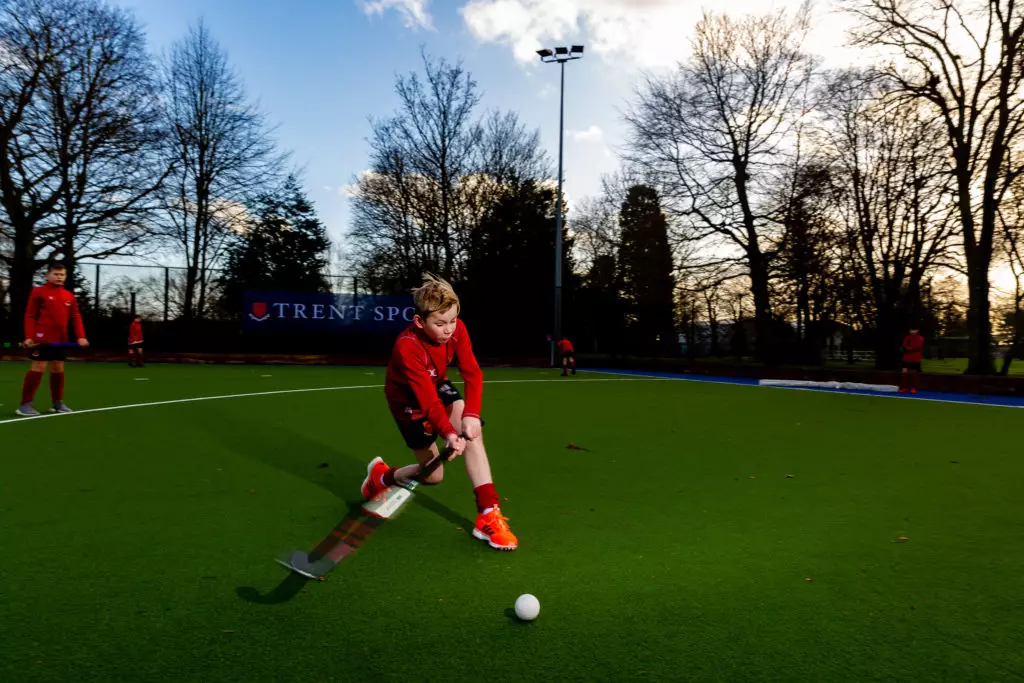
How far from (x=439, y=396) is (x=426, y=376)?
0.35 m

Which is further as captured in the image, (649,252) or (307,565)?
(649,252)

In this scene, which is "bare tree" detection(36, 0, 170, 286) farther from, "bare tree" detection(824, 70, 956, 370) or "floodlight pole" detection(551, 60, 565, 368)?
"bare tree" detection(824, 70, 956, 370)

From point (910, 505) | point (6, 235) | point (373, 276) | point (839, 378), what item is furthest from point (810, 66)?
point (6, 235)

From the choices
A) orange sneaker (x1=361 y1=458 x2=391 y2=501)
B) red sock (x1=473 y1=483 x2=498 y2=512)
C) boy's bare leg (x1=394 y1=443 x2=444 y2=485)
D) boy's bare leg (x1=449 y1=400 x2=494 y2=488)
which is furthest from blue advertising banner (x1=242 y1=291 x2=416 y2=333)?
red sock (x1=473 y1=483 x2=498 y2=512)

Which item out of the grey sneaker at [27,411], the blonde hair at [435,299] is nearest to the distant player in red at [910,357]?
the blonde hair at [435,299]

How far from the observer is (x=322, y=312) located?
26.3m

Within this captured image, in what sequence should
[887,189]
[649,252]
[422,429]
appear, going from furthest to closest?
[649,252], [887,189], [422,429]

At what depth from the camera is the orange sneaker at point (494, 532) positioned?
3535 millimetres

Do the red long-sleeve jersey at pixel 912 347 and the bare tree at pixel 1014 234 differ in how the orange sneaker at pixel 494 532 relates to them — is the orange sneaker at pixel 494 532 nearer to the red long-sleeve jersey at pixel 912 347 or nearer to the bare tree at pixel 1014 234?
the red long-sleeve jersey at pixel 912 347

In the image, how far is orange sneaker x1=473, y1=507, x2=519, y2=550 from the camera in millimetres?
3535

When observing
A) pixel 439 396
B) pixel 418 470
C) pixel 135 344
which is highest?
pixel 135 344

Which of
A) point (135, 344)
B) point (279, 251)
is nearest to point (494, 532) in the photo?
point (135, 344)

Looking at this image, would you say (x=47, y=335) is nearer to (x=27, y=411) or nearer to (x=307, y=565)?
(x=27, y=411)

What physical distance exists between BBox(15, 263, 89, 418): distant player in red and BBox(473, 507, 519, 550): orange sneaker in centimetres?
720
